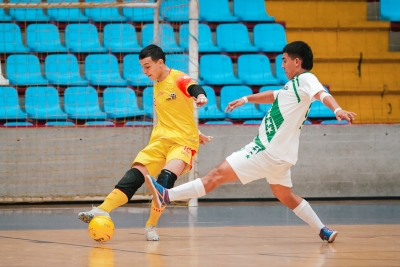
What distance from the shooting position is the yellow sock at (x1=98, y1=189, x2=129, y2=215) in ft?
24.0

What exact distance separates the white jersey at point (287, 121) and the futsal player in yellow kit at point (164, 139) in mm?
814

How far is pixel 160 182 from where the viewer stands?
23.9ft

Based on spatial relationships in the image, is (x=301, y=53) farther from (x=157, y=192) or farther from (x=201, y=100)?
(x=157, y=192)

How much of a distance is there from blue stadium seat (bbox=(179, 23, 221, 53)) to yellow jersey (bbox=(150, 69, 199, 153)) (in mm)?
6580

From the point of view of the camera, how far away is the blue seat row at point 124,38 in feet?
46.0

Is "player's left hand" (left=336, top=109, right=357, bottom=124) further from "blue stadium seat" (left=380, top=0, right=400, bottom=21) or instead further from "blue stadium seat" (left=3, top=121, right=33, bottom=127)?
"blue stadium seat" (left=380, top=0, right=400, bottom=21)

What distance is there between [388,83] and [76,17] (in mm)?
6374

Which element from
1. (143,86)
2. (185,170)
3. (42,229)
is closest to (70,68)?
(143,86)

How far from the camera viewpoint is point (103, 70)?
1384 centimetres

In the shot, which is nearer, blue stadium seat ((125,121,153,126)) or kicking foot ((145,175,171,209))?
kicking foot ((145,175,171,209))

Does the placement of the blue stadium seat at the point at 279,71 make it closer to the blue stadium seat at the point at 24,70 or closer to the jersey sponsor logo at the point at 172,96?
the blue stadium seat at the point at 24,70

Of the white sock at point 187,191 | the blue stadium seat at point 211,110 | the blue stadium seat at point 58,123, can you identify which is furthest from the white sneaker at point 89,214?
the blue stadium seat at point 211,110

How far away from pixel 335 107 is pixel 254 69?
26.6 feet

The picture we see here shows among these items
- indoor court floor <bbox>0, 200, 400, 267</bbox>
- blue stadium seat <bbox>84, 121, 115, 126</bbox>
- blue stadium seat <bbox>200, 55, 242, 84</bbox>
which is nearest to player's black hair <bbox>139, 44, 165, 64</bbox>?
indoor court floor <bbox>0, 200, 400, 267</bbox>
